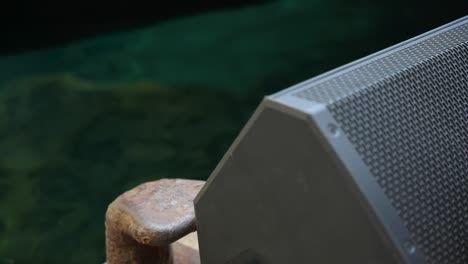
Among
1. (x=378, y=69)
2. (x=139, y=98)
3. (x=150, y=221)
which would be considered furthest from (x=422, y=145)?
(x=139, y=98)

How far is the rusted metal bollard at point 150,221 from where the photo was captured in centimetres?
193

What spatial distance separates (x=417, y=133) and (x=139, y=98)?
428 cm

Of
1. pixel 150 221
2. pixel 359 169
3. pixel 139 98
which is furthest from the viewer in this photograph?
pixel 139 98

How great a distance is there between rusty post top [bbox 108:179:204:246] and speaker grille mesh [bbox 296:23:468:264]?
77 cm

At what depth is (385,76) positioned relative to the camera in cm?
133

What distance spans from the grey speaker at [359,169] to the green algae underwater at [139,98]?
2.48 m

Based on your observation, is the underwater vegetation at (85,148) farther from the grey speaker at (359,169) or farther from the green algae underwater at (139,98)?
the grey speaker at (359,169)

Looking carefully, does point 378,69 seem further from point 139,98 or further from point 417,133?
point 139,98

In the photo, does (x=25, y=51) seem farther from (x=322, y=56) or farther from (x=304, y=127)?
(x=304, y=127)

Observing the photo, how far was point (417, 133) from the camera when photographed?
1.31 m

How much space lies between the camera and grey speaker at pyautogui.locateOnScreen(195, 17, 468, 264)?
1.18m

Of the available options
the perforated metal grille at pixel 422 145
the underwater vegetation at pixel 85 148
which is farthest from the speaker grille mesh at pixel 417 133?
the underwater vegetation at pixel 85 148

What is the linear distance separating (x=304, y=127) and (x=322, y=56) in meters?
4.81

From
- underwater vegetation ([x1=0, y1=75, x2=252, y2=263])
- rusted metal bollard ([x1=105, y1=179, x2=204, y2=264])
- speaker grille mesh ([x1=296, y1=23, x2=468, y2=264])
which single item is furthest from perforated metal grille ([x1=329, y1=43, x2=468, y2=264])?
underwater vegetation ([x1=0, y1=75, x2=252, y2=263])
